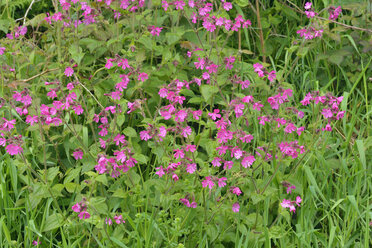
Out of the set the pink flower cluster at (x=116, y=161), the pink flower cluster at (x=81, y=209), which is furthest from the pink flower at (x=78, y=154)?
the pink flower cluster at (x=81, y=209)

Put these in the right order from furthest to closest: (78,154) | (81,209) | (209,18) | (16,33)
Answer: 1. (16,33)
2. (209,18)
3. (78,154)
4. (81,209)

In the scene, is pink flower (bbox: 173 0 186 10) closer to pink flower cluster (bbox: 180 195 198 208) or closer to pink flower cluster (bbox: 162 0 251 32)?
pink flower cluster (bbox: 162 0 251 32)

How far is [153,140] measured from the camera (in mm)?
3014

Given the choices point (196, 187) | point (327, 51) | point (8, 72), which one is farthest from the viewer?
point (327, 51)

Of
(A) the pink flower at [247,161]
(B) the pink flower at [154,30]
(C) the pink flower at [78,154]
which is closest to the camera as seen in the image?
(A) the pink flower at [247,161]

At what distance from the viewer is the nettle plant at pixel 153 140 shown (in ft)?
8.16

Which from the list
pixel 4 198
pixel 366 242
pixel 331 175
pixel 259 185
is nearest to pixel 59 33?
pixel 4 198

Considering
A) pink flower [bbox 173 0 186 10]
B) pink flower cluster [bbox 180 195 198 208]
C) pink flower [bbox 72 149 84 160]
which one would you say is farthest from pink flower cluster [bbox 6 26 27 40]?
pink flower cluster [bbox 180 195 198 208]

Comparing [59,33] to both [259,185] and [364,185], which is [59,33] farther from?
[364,185]

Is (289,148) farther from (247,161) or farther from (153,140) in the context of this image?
(153,140)

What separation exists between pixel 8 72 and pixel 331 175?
198 centimetres

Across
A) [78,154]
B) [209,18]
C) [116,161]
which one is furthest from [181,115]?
[209,18]

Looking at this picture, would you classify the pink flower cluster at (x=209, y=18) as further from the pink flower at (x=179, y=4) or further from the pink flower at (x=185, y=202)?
the pink flower at (x=185, y=202)

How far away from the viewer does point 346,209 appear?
2.83 meters
